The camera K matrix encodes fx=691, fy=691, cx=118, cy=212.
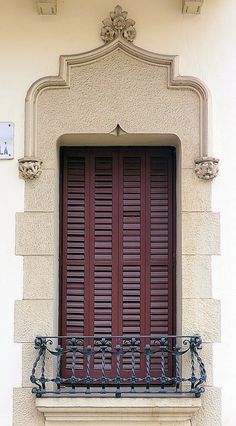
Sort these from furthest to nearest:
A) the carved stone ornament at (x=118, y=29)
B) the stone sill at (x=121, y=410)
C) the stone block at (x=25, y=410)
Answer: the carved stone ornament at (x=118, y=29) < the stone block at (x=25, y=410) < the stone sill at (x=121, y=410)

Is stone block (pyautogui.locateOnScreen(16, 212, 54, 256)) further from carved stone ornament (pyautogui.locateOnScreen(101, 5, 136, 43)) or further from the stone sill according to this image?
carved stone ornament (pyautogui.locateOnScreen(101, 5, 136, 43))

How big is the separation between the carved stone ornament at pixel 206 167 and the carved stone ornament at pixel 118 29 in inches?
47.5

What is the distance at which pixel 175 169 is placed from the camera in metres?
6.13

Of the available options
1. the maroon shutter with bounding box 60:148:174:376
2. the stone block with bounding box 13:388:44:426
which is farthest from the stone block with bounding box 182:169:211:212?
the stone block with bounding box 13:388:44:426

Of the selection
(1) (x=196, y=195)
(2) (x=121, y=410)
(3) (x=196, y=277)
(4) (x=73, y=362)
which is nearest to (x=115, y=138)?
(1) (x=196, y=195)

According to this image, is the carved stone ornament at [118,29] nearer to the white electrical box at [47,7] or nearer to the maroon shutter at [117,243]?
the white electrical box at [47,7]

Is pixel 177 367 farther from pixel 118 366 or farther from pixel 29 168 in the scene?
pixel 29 168

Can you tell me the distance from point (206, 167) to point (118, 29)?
140cm

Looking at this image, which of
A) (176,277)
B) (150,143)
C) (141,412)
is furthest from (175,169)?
(141,412)

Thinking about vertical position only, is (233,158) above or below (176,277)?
above

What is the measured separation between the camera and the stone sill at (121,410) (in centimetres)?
552

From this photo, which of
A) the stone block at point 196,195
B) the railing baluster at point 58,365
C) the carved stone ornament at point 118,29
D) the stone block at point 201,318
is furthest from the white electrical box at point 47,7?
the railing baluster at point 58,365

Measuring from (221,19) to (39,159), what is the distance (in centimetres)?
197

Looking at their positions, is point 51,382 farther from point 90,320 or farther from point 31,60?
point 31,60
